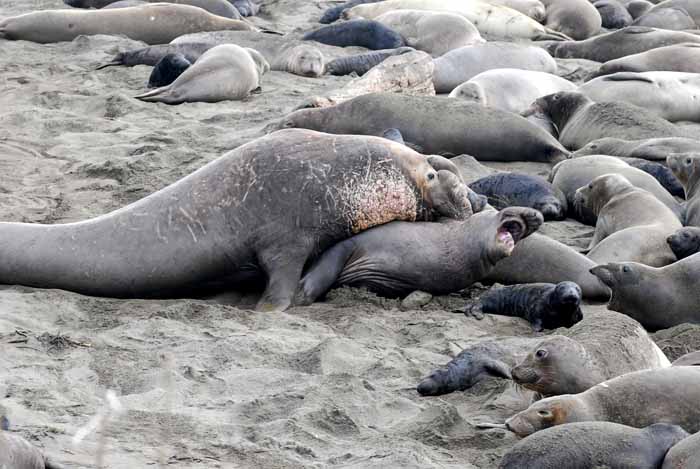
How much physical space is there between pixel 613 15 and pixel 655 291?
30.1 feet

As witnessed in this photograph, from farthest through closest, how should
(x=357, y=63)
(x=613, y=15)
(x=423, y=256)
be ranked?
(x=613, y=15)
(x=357, y=63)
(x=423, y=256)

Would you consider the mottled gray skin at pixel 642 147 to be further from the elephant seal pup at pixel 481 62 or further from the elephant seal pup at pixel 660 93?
the elephant seal pup at pixel 481 62

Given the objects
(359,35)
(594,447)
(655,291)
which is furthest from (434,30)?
(594,447)

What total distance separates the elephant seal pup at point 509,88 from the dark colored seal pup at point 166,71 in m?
2.09

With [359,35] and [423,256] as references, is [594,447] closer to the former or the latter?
[423,256]

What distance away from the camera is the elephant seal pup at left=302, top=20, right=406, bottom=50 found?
1122 cm

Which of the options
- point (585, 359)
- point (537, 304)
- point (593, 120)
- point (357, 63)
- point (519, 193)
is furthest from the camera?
point (357, 63)

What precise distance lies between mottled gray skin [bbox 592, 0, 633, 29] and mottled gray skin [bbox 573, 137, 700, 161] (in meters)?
6.24

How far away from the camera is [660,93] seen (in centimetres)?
888

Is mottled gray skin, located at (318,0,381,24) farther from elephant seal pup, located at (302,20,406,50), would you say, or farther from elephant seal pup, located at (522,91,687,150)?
elephant seal pup, located at (522,91,687,150)

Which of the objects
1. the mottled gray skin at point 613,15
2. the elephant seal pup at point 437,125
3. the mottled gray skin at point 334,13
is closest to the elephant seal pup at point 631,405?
the elephant seal pup at point 437,125

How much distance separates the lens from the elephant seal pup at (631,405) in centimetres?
372

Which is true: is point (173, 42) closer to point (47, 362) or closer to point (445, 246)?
point (445, 246)

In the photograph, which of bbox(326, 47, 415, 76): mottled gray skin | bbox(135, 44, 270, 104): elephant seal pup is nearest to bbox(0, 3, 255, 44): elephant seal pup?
bbox(326, 47, 415, 76): mottled gray skin
